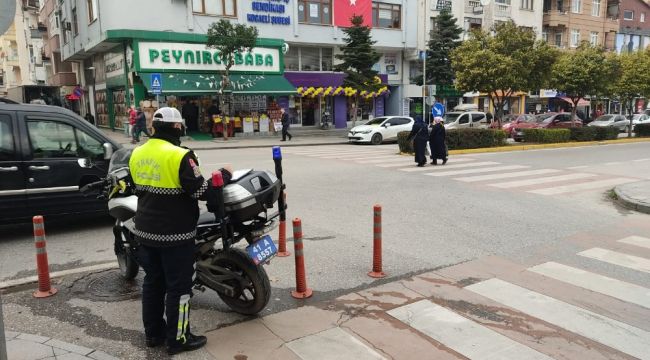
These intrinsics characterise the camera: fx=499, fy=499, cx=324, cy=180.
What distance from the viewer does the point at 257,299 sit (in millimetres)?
4246

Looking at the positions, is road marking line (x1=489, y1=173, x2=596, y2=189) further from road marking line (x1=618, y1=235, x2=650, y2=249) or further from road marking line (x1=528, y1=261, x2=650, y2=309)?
road marking line (x1=528, y1=261, x2=650, y2=309)

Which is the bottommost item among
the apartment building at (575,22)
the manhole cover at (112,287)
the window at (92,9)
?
the manhole cover at (112,287)

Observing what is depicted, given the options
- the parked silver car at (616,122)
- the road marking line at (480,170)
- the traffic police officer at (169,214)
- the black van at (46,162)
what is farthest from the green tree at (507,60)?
the traffic police officer at (169,214)

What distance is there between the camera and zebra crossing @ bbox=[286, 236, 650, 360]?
152 inches

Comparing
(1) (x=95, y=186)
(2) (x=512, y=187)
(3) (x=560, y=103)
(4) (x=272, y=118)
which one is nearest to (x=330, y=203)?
(2) (x=512, y=187)

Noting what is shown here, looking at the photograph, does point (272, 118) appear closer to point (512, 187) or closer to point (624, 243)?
point (512, 187)

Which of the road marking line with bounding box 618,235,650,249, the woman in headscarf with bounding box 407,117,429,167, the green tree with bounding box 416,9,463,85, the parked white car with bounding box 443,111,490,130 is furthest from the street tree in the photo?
the road marking line with bounding box 618,235,650,249

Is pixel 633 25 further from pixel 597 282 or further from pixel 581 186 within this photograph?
pixel 597 282

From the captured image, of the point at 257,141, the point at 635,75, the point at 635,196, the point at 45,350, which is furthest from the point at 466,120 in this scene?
the point at 45,350

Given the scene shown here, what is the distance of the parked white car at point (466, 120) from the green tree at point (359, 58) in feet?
22.3

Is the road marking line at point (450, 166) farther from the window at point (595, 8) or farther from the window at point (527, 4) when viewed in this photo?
the window at point (595, 8)

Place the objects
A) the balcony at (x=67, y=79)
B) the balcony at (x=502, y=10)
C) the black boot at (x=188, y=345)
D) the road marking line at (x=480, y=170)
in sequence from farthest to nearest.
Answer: the balcony at (x=502, y=10), the balcony at (x=67, y=79), the road marking line at (x=480, y=170), the black boot at (x=188, y=345)

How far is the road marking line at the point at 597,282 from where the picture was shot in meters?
4.93

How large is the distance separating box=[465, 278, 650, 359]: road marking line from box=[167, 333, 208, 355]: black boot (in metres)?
2.45
